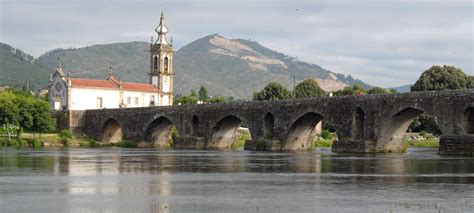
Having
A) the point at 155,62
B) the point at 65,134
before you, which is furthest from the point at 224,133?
the point at 155,62

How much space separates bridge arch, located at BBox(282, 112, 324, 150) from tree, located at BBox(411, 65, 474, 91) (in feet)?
111

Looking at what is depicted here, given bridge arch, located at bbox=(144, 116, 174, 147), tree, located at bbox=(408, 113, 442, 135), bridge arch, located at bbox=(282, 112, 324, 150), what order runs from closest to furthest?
bridge arch, located at bbox=(282, 112, 324, 150) < bridge arch, located at bbox=(144, 116, 174, 147) < tree, located at bbox=(408, 113, 442, 135)

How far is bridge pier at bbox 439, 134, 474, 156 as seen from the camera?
5975 centimetres

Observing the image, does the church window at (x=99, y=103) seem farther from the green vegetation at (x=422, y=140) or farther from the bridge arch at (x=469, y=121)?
the bridge arch at (x=469, y=121)

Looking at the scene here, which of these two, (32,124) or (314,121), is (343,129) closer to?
(314,121)

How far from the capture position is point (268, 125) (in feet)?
Answer: 274

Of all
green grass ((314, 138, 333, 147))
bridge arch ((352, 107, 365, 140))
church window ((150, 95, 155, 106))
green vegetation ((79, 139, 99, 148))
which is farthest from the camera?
church window ((150, 95, 155, 106))

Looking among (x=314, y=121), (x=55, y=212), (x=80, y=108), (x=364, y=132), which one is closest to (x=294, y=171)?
(x=55, y=212)

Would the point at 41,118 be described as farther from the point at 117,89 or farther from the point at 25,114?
the point at 117,89

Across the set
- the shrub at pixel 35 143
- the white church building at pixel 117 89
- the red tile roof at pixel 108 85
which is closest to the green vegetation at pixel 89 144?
the shrub at pixel 35 143

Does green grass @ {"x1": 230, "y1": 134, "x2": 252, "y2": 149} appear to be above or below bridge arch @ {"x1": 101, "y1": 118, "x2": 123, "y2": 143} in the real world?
below

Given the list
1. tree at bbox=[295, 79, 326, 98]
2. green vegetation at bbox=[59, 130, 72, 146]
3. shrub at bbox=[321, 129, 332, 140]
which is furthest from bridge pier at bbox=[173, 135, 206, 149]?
tree at bbox=[295, 79, 326, 98]

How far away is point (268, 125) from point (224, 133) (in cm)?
1047

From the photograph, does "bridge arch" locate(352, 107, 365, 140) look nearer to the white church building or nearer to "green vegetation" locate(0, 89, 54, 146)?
"green vegetation" locate(0, 89, 54, 146)
